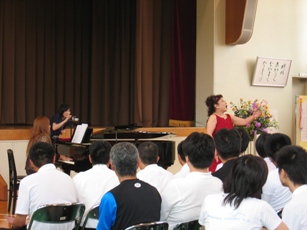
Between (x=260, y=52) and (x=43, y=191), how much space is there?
Result: 6.27 m

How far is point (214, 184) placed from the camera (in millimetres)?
2891

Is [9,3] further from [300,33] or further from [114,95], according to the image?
[300,33]

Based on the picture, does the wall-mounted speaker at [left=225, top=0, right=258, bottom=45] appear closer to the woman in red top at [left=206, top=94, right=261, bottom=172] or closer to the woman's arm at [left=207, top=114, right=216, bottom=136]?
the woman in red top at [left=206, top=94, right=261, bottom=172]

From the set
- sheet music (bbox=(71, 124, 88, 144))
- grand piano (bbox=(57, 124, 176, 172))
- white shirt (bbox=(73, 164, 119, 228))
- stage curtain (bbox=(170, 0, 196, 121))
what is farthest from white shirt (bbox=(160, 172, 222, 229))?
stage curtain (bbox=(170, 0, 196, 121))

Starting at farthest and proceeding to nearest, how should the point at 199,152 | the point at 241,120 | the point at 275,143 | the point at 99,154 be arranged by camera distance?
the point at 241,120 → the point at 275,143 → the point at 99,154 → the point at 199,152

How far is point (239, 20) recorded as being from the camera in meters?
8.01

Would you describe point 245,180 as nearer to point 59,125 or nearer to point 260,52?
point 59,125

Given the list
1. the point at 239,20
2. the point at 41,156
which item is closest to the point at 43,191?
the point at 41,156

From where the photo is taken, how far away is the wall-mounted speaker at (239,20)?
7867 mm

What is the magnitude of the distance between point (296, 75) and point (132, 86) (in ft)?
10.9

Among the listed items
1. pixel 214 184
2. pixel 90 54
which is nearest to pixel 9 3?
pixel 90 54

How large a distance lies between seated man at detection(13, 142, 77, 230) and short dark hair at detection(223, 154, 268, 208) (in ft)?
3.99

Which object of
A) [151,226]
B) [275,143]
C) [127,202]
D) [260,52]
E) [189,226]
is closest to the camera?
[151,226]

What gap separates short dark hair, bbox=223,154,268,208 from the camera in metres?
2.37
